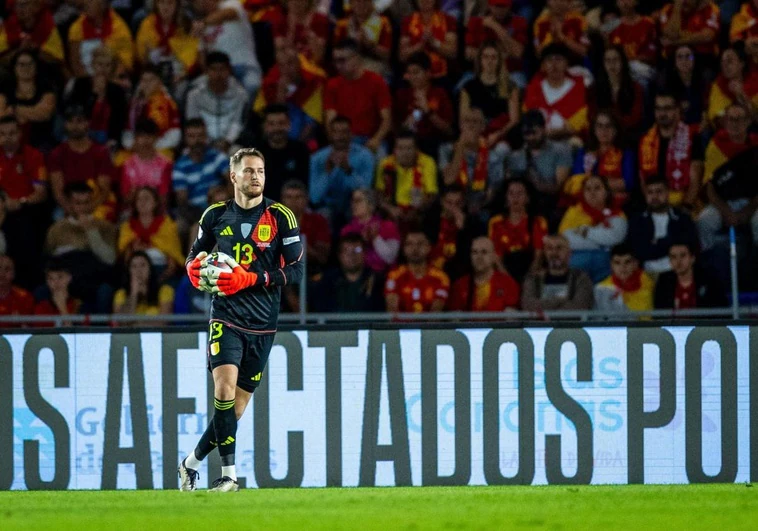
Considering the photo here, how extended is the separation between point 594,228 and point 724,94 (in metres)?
2.20

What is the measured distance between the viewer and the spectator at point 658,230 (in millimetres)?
12969

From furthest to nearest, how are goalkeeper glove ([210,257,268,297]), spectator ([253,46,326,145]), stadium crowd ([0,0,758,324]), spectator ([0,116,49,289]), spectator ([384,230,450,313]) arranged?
spectator ([253,46,326,145]), spectator ([0,116,49,289]), stadium crowd ([0,0,758,324]), spectator ([384,230,450,313]), goalkeeper glove ([210,257,268,297])

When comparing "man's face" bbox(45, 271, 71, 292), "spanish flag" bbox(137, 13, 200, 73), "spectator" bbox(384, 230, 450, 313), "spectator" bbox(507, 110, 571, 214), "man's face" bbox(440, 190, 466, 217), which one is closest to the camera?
"spectator" bbox(384, 230, 450, 313)

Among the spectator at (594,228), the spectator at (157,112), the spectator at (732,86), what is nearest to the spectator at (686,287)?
the spectator at (594,228)

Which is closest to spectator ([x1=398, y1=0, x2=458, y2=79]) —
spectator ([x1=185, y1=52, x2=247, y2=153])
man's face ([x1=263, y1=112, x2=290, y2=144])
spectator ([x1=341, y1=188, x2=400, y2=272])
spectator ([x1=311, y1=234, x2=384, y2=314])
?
man's face ([x1=263, y1=112, x2=290, y2=144])

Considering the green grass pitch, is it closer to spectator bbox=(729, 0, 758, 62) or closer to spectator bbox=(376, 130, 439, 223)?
spectator bbox=(376, 130, 439, 223)

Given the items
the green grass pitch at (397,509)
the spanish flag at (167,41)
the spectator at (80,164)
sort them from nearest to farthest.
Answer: the green grass pitch at (397,509) < the spectator at (80,164) < the spanish flag at (167,41)

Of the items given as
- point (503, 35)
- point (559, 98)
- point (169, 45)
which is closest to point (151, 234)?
point (169, 45)

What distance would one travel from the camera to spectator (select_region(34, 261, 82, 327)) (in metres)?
13.1

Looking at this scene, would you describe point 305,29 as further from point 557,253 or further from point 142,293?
point 557,253

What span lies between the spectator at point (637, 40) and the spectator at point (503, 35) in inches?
39.9

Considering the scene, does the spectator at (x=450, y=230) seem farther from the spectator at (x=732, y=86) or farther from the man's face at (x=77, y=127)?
the man's face at (x=77, y=127)

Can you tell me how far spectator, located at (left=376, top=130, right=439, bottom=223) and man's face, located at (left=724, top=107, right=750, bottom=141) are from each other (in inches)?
123

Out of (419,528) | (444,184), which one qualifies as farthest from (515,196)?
(419,528)
